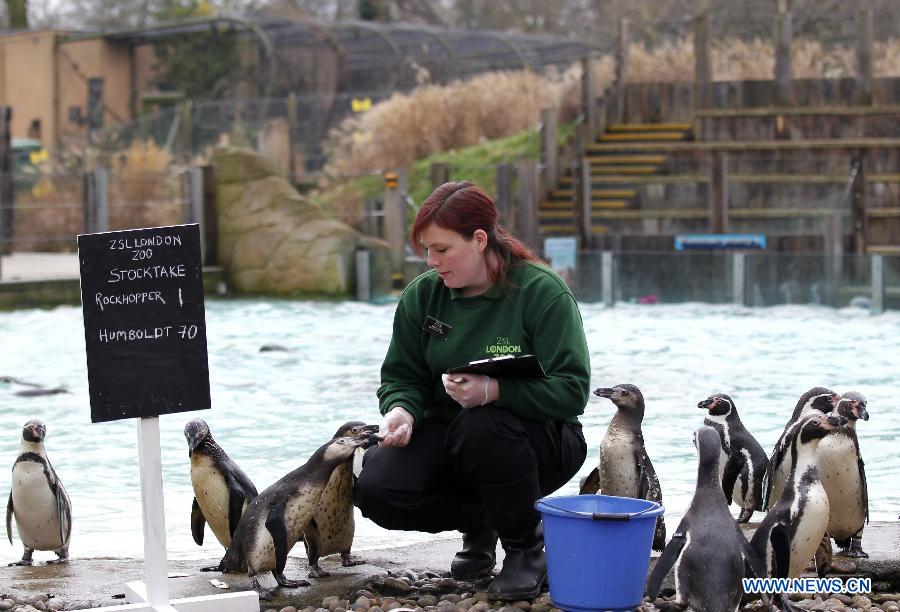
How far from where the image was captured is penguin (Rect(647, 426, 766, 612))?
3295mm

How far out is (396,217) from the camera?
1491cm

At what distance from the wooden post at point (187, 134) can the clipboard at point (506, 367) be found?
1836 centimetres

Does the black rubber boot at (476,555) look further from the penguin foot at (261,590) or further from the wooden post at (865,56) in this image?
the wooden post at (865,56)

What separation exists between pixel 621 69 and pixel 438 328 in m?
14.3

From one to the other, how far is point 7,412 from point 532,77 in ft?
43.9

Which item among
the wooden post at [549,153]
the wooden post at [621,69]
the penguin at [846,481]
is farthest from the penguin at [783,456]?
the wooden post at [621,69]

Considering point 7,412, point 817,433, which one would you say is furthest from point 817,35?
point 817,433

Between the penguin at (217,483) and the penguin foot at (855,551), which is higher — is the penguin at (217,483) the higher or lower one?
the higher one

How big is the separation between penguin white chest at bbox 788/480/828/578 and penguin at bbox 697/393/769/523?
32.4 inches

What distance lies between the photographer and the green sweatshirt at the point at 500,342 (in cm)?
366

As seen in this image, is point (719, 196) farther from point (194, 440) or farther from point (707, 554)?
point (707, 554)

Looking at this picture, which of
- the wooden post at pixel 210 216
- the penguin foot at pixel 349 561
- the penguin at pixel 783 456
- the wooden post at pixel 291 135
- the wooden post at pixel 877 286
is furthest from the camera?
the wooden post at pixel 291 135

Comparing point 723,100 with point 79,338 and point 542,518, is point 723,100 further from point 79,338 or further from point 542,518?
point 542,518

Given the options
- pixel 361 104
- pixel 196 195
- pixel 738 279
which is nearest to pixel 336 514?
pixel 738 279
